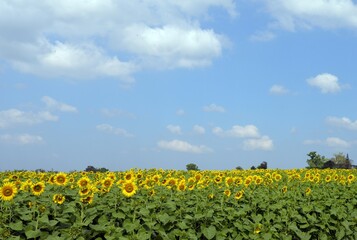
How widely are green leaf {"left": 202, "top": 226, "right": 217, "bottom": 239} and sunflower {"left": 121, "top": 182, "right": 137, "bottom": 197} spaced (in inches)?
42.7

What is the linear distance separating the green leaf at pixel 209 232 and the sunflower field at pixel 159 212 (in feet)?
0.04

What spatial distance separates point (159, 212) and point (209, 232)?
0.71m

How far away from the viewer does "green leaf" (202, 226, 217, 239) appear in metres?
6.44

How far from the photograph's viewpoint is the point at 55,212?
20.6 feet

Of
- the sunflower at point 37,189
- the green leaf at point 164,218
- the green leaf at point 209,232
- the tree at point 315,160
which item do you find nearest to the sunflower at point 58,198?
the sunflower at point 37,189

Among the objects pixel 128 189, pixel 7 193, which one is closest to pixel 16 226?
pixel 7 193

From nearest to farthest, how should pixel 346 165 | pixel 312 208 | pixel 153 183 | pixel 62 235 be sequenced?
pixel 62 235, pixel 153 183, pixel 312 208, pixel 346 165

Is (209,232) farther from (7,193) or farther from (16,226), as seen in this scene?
(7,193)

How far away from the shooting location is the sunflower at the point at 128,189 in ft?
22.3

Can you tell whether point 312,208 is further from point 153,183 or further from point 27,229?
point 27,229

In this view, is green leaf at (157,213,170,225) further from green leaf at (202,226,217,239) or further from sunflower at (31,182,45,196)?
sunflower at (31,182,45,196)

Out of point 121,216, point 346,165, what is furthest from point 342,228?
Answer: point 346,165

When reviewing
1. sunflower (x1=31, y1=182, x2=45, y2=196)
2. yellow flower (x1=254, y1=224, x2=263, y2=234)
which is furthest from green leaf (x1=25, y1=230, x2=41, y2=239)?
yellow flower (x1=254, y1=224, x2=263, y2=234)

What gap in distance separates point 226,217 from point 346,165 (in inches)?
1175
